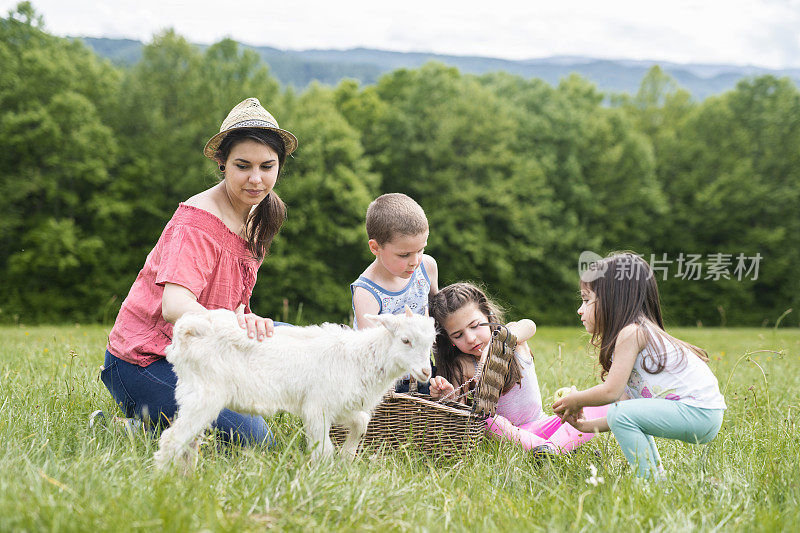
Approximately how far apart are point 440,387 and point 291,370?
1.26 meters

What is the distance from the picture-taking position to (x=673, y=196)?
110 feet

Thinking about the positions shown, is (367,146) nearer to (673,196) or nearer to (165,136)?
(165,136)

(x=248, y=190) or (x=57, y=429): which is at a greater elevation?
(x=248, y=190)

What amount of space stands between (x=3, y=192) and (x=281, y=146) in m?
21.8

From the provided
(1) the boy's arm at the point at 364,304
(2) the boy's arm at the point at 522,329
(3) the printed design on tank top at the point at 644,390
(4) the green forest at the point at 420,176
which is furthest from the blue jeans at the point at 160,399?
(4) the green forest at the point at 420,176

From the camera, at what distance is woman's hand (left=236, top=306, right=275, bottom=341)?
327cm

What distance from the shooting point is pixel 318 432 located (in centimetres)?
333

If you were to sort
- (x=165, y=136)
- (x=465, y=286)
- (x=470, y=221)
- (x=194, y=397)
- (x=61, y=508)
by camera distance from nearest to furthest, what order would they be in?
(x=61, y=508)
(x=194, y=397)
(x=465, y=286)
(x=165, y=136)
(x=470, y=221)

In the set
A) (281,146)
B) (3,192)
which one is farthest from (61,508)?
(3,192)

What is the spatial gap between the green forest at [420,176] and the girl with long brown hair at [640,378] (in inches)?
605

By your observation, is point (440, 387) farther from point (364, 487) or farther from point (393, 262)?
point (364, 487)

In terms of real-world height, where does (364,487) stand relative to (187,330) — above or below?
below

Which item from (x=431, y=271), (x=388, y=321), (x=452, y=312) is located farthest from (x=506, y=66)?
(x=388, y=321)

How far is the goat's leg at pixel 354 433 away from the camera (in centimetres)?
355
